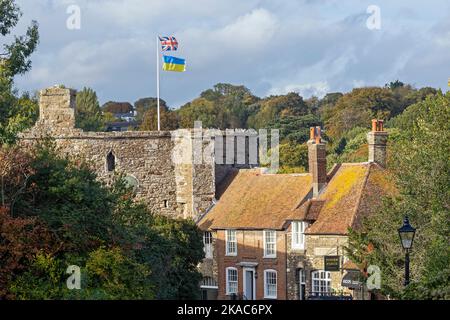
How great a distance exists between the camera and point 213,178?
65.7 meters

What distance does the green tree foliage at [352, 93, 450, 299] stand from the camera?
41250 millimetres

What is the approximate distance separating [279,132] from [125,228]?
79.4m

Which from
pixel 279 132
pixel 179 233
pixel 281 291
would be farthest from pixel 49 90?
pixel 279 132

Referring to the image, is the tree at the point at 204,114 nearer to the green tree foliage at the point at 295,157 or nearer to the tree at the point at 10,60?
the green tree foliage at the point at 295,157

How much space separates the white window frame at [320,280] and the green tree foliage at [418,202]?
11778 millimetres

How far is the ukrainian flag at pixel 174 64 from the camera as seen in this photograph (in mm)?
65188

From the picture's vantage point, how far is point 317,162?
2450 inches

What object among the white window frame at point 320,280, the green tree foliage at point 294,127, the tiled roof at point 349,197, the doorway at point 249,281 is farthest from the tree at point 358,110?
the white window frame at point 320,280

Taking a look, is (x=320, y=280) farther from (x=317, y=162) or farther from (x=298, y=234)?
(x=317, y=162)

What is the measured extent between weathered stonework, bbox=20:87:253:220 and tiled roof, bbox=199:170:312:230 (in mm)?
1034

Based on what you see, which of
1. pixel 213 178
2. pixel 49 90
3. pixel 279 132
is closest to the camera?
pixel 49 90

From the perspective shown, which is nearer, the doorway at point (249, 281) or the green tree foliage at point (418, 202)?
the green tree foliage at point (418, 202)

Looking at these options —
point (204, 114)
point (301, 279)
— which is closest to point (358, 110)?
point (204, 114)
